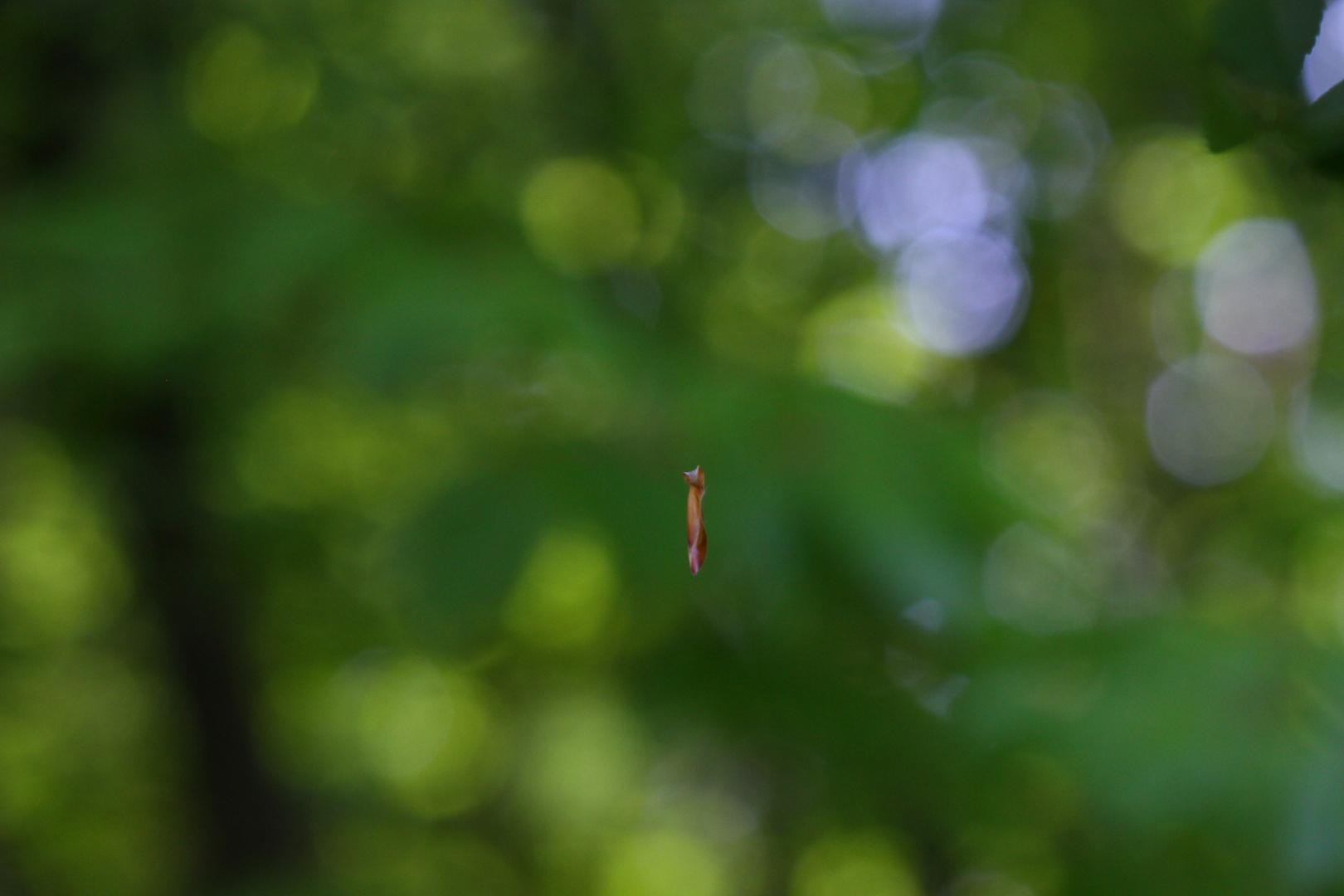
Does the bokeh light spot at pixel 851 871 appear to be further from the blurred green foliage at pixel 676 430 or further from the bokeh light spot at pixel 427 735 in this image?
the bokeh light spot at pixel 427 735

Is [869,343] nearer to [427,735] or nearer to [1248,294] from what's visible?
[1248,294]

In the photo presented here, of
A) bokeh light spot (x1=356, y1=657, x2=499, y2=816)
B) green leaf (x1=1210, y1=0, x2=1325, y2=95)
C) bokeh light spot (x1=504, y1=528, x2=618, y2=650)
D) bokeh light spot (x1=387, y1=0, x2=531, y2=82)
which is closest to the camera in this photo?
green leaf (x1=1210, y1=0, x2=1325, y2=95)

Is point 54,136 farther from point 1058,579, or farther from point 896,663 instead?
point 1058,579

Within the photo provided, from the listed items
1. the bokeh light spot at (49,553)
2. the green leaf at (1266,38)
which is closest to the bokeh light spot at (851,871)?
the bokeh light spot at (49,553)

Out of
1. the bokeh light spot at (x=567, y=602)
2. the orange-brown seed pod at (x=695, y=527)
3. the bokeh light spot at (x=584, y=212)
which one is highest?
the bokeh light spot at (x=584, y=212)

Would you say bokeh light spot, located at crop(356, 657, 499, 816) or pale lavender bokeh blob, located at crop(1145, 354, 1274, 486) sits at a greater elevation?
pale lavender bokeh blob, located at crop(1145, 354, 1274, 486)

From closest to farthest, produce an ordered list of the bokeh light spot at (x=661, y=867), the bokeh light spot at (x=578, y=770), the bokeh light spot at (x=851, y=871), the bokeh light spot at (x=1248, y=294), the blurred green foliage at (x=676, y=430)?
the blurred green foliage at (x=676, y=430)
the bokeh light spot at (x=578, y=770)
the bokeh light spot at (x=851, y=871)
the bokeh light spot at (x=1248, y=294)
the bokeh light spot at (x=661, y=867)

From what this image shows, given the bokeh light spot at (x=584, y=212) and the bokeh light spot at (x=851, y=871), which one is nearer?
the bokeh light spot at (x=584, y=212)

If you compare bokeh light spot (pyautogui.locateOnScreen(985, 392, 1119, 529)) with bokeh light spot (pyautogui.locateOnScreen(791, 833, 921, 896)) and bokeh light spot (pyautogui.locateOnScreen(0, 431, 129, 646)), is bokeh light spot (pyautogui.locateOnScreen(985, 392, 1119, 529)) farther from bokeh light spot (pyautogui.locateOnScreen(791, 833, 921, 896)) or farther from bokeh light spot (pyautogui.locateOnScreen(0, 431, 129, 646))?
bokeh light spot (pyautogui.locateOnScreen(0, 431, 129, 646))

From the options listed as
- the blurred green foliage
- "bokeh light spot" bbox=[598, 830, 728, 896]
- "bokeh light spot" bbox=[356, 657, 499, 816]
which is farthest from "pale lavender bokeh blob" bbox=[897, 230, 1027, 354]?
"bokeh light spot" bbox=[598, 830, 728, 896]
